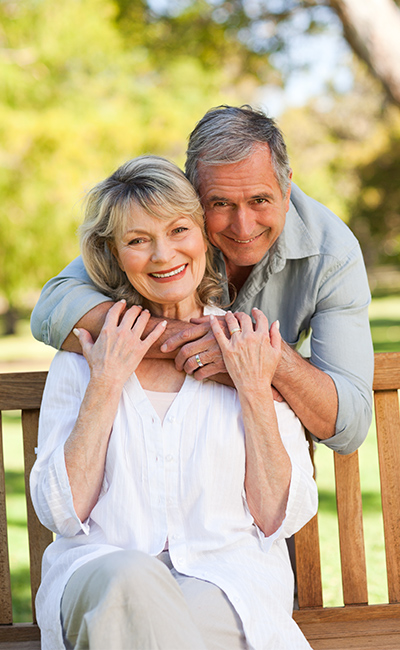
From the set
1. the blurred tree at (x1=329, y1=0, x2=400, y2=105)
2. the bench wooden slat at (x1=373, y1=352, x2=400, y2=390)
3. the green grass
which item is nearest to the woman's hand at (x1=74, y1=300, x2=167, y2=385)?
the bench wooden slat at (x1=373, y1=352, x2=400, y2=390)

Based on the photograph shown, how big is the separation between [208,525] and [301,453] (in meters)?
0.40

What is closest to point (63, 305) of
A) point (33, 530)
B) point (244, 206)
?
point (244, 206)

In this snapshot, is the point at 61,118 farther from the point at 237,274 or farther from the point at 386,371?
the point at 386,371

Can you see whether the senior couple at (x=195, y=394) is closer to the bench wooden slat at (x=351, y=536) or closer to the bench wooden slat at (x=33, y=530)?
the bench wooden slat at (x=351, y=536)

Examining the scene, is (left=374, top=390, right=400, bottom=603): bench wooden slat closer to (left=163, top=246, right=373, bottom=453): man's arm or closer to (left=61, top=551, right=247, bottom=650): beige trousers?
(left=163, top=246, right=373, bottom=453): man's arm

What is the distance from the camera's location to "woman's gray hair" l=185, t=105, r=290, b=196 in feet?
8.04

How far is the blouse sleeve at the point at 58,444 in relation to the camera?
6.99ft

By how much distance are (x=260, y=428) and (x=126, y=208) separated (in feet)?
2.73

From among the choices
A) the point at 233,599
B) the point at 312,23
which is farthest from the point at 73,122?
the point at 233,599

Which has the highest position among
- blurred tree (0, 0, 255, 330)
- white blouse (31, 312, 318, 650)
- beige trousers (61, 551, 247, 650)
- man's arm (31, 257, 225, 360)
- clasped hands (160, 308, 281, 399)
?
blurred tree (0, 0, 255, 330)

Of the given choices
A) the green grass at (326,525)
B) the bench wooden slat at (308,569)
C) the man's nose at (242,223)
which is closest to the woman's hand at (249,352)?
the man's nose at (242,223)

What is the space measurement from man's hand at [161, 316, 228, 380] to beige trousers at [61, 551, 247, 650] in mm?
657

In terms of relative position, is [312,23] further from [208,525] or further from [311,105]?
[311,105]

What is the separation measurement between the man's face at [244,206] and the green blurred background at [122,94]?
516 millimetres
